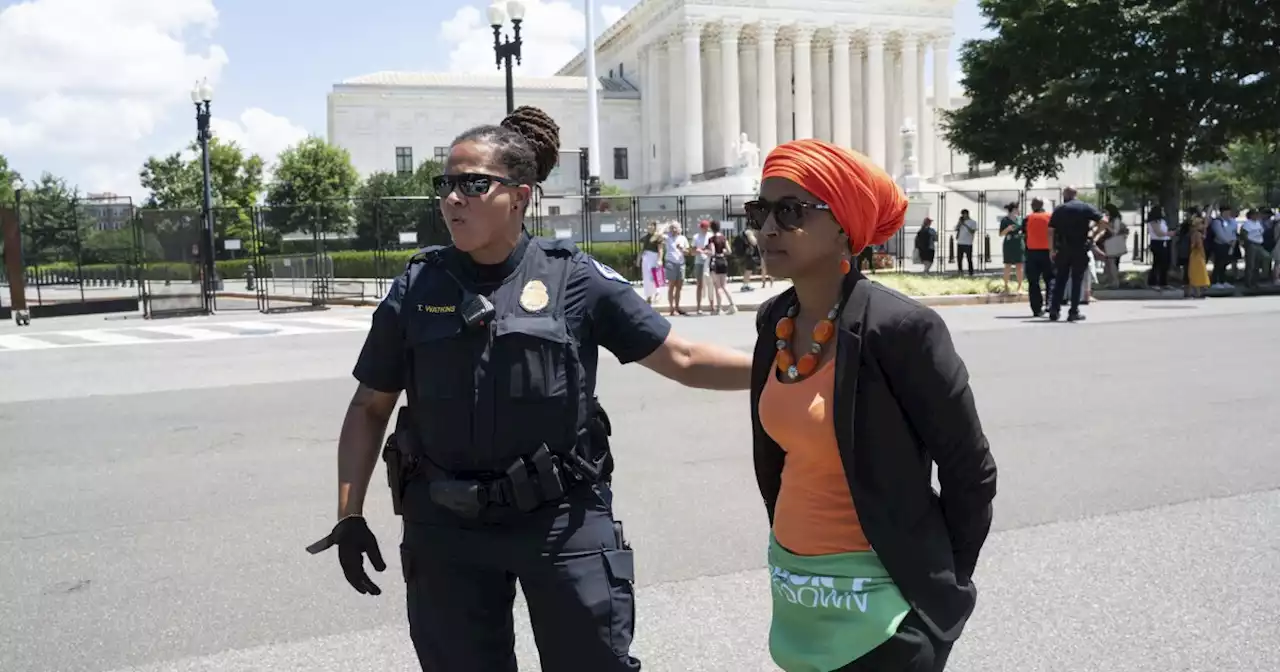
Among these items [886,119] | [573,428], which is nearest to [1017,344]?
[573,428]

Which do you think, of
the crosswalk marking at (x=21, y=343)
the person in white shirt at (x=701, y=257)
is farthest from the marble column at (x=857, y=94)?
the crosswalk marking at (x=21, y=343)

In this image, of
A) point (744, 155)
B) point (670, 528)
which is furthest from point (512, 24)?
point (744, 155)

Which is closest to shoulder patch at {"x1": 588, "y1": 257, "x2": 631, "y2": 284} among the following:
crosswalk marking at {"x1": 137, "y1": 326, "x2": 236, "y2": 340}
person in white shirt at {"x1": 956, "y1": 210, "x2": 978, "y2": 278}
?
crosswalk marking at {"x1": 137, "y1": 326, "x2": 236, "y2": 340}

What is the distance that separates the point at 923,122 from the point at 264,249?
217ft

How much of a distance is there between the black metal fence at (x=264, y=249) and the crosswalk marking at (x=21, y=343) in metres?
3.88

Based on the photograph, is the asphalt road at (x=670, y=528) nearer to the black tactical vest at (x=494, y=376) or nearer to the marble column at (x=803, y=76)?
the black tactical vest at (x=494, y=376)

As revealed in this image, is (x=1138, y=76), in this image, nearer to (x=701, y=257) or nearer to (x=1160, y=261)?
(x=1160, y=261)

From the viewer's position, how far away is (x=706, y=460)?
280 inches

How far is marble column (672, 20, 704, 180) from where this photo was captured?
256ft

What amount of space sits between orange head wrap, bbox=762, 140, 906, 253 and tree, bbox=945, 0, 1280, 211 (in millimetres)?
26692

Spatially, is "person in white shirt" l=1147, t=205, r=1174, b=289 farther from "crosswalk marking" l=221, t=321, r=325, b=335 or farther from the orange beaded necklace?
the orange beaded necklace

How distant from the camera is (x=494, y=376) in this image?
101 inches

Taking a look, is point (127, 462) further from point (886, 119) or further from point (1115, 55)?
point (886, 119)

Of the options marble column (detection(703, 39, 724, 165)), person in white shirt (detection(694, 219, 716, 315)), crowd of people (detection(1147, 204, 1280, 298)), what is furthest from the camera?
marble column (detection(703, 39, 724, 165))
